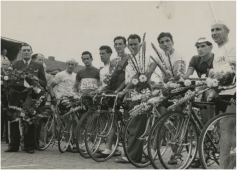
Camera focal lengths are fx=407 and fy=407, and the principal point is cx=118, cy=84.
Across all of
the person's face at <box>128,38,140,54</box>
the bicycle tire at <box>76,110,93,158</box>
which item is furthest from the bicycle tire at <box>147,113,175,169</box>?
the person's face at <box>128,38,140,54</box>

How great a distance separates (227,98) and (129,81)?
73.4 inches

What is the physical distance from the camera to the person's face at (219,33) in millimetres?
4980

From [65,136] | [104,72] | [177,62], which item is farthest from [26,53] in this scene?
[177,62]

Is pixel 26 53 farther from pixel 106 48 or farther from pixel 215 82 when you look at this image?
pixel 215 82

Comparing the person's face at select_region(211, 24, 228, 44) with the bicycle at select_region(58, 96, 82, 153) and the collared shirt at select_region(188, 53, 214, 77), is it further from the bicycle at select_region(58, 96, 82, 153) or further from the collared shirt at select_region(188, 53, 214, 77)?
the bicycle at select_region(58, 96, 82, 153)

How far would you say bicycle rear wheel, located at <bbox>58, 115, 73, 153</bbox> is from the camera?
287 inches

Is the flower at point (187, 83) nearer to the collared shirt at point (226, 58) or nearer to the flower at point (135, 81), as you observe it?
the collared shirt at point (226, 58)

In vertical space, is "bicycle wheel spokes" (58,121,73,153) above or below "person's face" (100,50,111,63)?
below

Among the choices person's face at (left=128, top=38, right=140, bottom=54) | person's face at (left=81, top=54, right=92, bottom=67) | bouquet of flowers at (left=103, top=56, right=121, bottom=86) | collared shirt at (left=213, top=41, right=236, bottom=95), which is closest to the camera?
collared shirt at (left=213, top=41, right=236, bottom=95)

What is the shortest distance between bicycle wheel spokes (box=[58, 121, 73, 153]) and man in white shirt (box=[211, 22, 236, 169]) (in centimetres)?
329

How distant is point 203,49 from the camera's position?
5746 millimetres

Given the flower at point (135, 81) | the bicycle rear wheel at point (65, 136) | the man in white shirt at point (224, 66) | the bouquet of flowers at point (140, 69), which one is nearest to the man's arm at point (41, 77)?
the bicycle rear wheel at point (65, 136)

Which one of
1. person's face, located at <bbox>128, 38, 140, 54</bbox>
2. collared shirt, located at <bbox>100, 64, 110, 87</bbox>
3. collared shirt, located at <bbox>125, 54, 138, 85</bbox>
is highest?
person's face, located at <bbox>128, 38, 140, 54</bbox>

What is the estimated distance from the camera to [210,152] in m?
4.73
